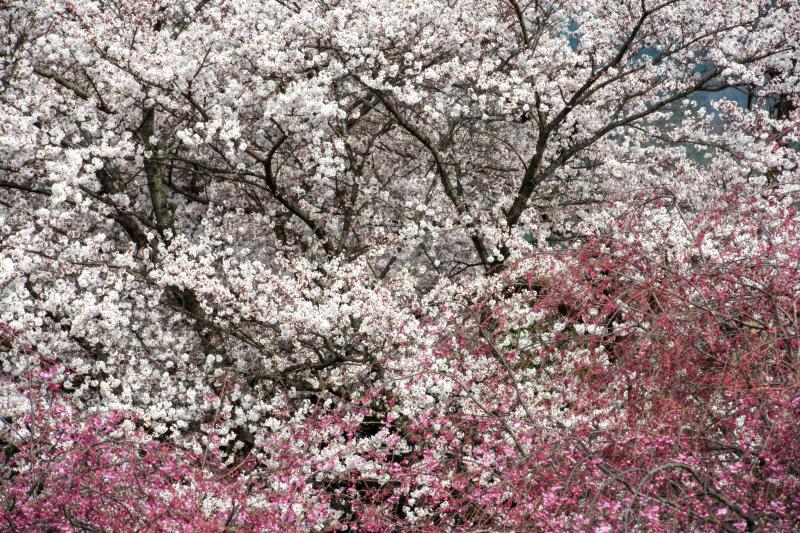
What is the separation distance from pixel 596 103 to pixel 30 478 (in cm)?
999

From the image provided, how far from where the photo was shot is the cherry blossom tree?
5.85m

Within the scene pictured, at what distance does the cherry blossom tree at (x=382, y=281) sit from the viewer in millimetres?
5852

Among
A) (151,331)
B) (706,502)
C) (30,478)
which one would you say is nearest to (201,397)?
(151,331)

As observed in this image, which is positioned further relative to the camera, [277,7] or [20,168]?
[277,7]

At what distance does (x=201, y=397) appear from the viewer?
9.89 m

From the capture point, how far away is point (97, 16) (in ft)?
31.8

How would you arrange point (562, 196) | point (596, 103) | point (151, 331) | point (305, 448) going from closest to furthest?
point (305, 448) < point (151, 331) < point (596, 103) < point (562, 196)

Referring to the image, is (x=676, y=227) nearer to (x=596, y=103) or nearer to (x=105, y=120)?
(x=596, y=103)

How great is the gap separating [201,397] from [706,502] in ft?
21.4

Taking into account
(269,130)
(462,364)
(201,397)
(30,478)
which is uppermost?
(269,130)

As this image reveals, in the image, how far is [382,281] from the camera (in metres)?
10.8

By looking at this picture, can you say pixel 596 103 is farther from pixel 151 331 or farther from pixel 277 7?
pixel 151 331

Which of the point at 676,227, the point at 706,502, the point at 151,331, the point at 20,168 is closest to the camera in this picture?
the point at 706,502

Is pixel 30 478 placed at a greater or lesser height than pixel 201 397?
lesser
